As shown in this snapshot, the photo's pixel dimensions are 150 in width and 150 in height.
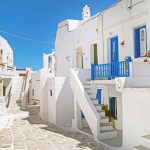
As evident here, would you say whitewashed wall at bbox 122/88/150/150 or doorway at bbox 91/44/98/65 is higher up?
doorway at bbox 91/44/98/65

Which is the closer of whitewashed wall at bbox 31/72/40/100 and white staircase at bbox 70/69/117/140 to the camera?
white staircase at bbox 70/69/117/140

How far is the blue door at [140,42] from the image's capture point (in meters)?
12.5

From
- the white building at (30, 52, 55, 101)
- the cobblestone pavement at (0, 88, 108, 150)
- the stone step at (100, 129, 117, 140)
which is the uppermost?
the white building at (30, 52, 55, 101)

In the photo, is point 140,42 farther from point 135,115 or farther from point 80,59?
point 80,59

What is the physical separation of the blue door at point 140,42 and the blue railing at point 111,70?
5.81 feet

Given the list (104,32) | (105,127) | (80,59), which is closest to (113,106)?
(105,127)

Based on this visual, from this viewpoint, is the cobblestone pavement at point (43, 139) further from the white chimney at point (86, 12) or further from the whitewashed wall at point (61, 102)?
the white chimney at point (86, 12)

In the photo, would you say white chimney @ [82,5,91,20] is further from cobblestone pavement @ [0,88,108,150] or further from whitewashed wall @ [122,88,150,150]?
whitewashed wall @ [122,88,150,150]

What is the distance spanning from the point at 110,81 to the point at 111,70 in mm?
560

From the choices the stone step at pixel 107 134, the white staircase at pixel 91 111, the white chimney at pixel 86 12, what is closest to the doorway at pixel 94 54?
the white staircase at pixel 91 111

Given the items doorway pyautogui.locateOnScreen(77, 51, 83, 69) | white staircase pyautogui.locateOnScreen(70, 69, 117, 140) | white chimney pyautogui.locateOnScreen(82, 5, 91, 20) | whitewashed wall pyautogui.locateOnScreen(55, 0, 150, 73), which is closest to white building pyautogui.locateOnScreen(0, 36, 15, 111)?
whitewashed wall pyautogui.locateOnScreen(55, 0, 150, 73)

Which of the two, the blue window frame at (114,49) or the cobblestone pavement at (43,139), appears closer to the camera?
the cobblestone pavement at (43,139)

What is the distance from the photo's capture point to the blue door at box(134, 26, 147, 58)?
1248cm

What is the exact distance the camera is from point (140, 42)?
41.8 ft
